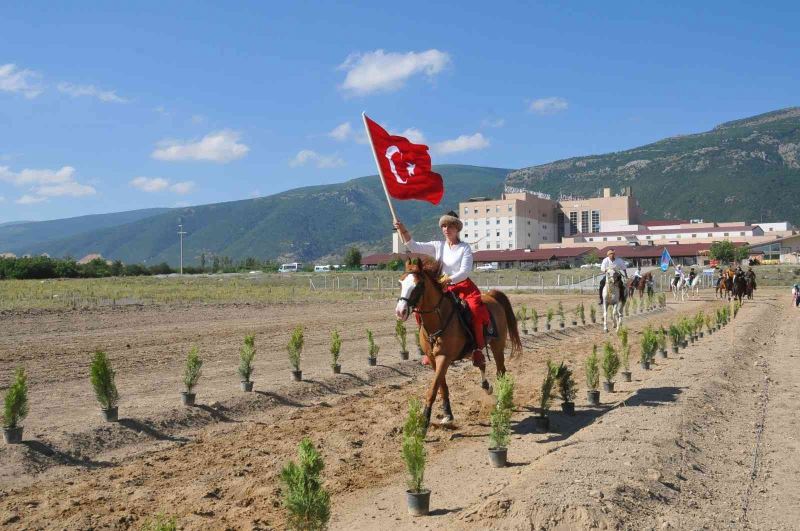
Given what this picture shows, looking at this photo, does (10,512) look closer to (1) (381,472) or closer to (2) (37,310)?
(1) (381,472)

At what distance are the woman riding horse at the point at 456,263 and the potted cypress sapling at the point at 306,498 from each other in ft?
15.4

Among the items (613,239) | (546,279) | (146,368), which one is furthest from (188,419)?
(613,239)

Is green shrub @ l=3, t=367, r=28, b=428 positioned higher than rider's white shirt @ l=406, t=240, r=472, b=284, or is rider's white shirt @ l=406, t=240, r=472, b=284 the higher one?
rider's white shirt @ l=406, t=240, r=472, b=284

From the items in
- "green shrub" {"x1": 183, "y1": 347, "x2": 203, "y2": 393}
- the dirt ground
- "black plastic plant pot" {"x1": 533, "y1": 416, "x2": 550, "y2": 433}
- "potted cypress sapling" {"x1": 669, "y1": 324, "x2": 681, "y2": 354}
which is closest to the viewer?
the dirt ground

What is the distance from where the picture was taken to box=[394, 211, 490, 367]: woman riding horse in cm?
1014

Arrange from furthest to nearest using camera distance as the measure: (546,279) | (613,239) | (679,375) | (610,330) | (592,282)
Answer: (613,239)
(546,279)
(592,282)
(610,330)
(679,375)

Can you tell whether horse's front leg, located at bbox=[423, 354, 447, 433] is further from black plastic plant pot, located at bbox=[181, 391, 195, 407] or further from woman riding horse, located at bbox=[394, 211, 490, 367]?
black plastic plant pot, located at bbox=[181, 391, 195, 407]

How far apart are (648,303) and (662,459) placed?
3011cm

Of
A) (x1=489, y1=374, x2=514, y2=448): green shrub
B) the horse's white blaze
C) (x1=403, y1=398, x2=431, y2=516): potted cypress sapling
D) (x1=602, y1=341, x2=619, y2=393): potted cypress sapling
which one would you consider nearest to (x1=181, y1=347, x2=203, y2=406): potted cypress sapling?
the horse's white blaze

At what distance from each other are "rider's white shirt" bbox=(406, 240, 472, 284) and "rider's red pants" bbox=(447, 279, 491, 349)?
0.34m

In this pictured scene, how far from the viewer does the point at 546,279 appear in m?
81.4

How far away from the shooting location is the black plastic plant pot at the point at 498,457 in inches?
319

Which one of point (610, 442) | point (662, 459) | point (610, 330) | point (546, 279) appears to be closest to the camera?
point (662, 459)

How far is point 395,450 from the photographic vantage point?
→ 30.1 feet
